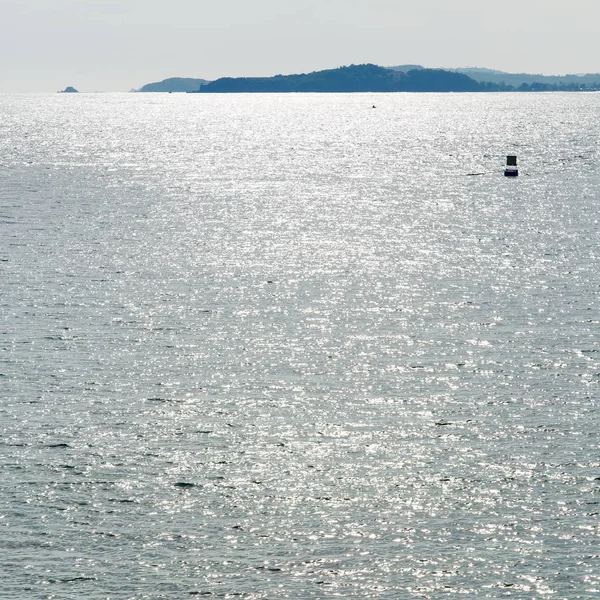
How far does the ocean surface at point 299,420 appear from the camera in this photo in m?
35.6

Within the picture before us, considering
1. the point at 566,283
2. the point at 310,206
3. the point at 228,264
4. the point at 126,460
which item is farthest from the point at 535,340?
the point at 310,206

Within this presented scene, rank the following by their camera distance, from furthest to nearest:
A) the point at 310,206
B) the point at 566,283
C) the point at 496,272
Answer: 1. the point at 310,206
2. the point at 496,272
3. the point at 566,283

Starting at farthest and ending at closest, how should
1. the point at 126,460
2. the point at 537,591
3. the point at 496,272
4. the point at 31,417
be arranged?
the point at 496,272
the point at 31,417
the point at 126,460
the point at 537,591

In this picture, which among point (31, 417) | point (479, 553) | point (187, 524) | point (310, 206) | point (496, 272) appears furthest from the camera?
point (310, 206)

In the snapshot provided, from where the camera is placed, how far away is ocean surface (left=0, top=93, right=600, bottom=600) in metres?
35.6

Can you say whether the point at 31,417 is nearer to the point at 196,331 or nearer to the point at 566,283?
the point at 196,331

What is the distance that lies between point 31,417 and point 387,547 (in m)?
21.5

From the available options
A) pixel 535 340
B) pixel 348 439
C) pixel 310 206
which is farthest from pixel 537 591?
pixel 310 206

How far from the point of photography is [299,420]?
Result: 1988 inches

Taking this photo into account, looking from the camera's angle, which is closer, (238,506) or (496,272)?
(238,506)

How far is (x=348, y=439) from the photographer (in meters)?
47.8

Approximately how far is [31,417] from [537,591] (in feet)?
88.8

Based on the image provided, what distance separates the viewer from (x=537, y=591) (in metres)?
33.6

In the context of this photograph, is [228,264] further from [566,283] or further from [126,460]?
[126,460]
